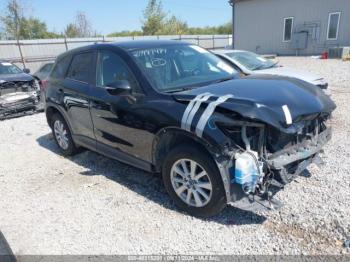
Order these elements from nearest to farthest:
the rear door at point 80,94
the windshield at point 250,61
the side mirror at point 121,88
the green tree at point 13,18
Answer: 1. the side mirror at point 121,88
2. the rear door at point 80,94
3. the windshield at point 250,61
4. the green tree at point 13,18

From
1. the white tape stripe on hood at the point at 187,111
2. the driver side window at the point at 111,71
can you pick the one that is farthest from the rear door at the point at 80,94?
the white tape stripe on hood at the point at 187,111

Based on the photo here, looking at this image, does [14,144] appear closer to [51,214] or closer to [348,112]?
[51,214]

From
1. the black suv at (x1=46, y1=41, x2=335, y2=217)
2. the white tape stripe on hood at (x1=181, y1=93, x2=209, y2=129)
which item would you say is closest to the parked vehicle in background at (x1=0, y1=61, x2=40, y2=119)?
the black suv at (x1=46, y1=41, x2=335, y2=217)

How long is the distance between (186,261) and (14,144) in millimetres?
5149

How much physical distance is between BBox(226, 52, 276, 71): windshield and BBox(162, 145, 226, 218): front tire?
4715 mm

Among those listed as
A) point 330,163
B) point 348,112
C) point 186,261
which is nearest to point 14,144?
point 186,261

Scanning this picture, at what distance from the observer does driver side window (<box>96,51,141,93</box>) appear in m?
3.54

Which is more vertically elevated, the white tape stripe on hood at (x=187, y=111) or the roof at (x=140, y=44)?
the roof at (x=140, y=44)

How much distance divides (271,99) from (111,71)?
6.84 ft

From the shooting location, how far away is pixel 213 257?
2643mm

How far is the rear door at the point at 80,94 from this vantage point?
166 inches

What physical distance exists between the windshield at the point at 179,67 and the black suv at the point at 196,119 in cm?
1

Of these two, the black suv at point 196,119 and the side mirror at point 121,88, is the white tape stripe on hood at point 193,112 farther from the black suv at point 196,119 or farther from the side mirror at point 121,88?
the side mirror at point 121,88

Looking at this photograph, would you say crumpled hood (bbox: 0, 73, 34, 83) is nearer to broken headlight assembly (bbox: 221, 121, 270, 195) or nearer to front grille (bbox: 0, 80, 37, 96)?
front grille (bbox: 0, 80, 37, 96)
